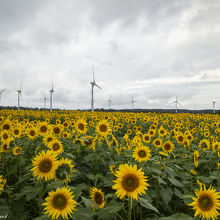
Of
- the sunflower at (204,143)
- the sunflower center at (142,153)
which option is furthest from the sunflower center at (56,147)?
the sunflower at (204,143)

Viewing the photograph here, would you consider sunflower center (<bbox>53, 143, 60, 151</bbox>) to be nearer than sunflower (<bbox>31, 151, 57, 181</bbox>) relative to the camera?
No

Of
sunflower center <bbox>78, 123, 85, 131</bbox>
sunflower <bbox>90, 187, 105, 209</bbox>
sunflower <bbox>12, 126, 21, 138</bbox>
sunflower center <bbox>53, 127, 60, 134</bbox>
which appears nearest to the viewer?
sunflower <bbox>90, 187, 105, 209</bbox>

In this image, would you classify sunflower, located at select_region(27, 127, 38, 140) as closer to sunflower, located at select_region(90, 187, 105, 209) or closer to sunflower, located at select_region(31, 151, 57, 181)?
sunflower, located at select_region(31, 151, 57, 181)

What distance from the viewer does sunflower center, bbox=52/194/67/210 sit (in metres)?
2.06

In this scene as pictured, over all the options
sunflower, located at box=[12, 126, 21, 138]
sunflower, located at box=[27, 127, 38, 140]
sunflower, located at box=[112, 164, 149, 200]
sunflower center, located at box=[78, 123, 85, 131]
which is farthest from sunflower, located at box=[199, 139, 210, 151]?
sunflower, located at box=[12, 126, 21, 138]

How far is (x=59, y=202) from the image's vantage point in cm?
206

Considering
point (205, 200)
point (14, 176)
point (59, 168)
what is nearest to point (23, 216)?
point (59, 168)

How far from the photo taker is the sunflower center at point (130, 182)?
2121 mm

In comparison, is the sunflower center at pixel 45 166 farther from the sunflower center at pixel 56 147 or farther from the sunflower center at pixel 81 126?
the sunflower center at pixel 81 126

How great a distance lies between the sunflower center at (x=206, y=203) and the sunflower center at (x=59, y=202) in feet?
5.15

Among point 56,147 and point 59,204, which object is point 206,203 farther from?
point 56,147

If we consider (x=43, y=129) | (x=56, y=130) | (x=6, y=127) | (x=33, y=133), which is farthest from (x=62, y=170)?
(x=6, y=127)

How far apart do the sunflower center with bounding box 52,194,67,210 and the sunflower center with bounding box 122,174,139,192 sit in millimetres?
701

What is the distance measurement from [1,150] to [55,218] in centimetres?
293
